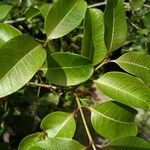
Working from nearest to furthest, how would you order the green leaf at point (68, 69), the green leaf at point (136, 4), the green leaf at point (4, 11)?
the green leaf at point (68, 69), the green leaf at point (4, 11), the green leaf at point (136, 4)

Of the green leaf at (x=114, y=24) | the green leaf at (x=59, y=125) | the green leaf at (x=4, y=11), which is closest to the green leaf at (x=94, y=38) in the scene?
the green leaf at (x=114, y=24)

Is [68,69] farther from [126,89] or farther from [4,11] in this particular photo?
[4,11]

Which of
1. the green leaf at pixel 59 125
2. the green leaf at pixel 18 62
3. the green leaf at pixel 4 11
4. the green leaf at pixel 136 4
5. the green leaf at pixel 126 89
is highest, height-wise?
the green leaf at pixel 18 62

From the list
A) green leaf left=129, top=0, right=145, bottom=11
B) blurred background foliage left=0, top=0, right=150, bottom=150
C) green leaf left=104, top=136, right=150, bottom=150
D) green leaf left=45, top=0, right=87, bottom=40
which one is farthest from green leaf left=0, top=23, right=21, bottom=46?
blurred background foliage left=0, top=0, right=150, bottom=150

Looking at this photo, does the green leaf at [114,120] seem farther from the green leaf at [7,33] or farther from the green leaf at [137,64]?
the green leaf at [7,33]

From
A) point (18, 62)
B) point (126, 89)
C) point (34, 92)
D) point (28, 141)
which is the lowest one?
point (34, 92)

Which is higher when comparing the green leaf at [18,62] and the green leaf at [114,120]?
the green leaf at [18,62]

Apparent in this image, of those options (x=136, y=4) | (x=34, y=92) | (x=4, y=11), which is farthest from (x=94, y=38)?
(x=34, y=92)
